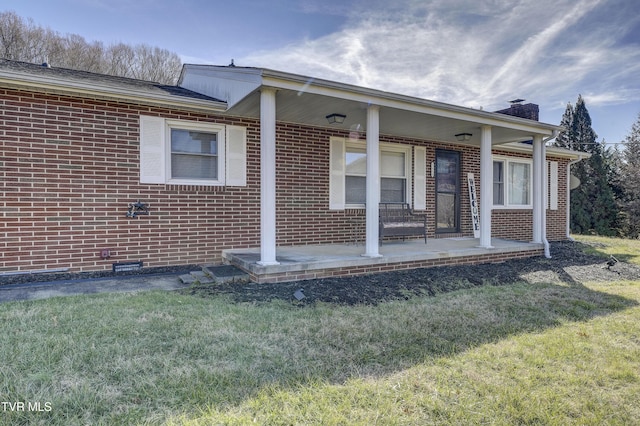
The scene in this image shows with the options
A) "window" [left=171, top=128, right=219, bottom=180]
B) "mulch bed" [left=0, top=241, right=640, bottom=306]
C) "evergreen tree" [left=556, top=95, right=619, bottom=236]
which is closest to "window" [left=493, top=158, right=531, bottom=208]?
"mulch bed" [left=0, top=241, right=640, bottom=306]

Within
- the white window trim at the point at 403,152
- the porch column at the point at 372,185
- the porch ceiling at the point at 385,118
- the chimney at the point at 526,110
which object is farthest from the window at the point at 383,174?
the chimney at the point at 526,110

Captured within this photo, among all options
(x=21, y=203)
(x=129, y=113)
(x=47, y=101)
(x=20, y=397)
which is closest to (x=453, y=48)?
(x=129, y=113)

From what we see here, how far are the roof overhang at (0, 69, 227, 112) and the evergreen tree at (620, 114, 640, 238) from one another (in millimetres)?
18376

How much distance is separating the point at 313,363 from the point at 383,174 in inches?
228

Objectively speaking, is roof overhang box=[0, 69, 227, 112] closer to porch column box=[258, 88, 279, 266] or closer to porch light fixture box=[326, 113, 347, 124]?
porch column box=[258, 88, 279, 266]

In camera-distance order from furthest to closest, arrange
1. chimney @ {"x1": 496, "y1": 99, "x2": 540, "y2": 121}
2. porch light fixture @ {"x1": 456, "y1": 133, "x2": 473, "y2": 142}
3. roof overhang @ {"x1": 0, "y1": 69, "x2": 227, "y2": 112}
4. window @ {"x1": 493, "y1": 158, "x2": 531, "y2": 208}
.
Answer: chimney @ {"x1": 496, "y1": 99, "x2": 540, "y2": 121}, window @ {"x1": 493, "y1": 158, "x2": 531, "y2": 208}, porch light fixture @ {"x1": 456, "y1": 133, "x2": 473, "y2": 142}, roof overhang @ {"x1": 0, "y1": 69, "x2": 227, "y2": 112}

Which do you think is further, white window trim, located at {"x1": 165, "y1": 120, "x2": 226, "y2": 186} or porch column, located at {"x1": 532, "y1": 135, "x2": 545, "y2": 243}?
porch column, located at {"x1": 532, "y1": 135, "x2": 545, "y2": 243}

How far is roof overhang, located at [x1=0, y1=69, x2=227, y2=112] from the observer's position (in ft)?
14.8

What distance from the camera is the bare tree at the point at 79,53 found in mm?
14000

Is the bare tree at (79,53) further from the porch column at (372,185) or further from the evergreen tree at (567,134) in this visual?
the evergreen tree at (567,134)

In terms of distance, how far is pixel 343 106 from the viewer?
18.3 feet

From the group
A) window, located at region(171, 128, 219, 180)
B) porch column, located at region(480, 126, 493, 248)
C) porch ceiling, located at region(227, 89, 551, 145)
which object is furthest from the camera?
porch column, located at region(480, 126, 493, 248)

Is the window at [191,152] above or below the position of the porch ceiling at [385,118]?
below

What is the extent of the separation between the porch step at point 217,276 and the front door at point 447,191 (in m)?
5.30
